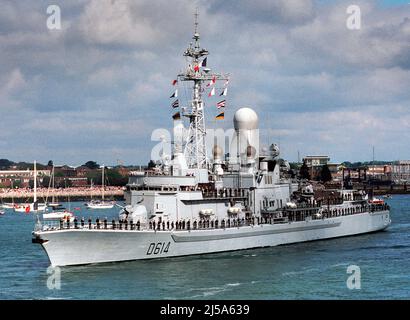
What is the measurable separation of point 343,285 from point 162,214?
14208 mm

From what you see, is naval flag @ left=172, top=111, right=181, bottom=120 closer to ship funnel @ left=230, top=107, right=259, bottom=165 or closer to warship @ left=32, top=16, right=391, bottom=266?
warship @ left=32, top=16, right=391, bottom=266

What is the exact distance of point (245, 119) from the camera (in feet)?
189

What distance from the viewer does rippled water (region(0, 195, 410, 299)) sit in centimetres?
3466

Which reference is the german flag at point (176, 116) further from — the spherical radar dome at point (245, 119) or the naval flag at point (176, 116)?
the spherical radar dome at point (245, 119)

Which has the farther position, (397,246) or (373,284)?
(397,246)

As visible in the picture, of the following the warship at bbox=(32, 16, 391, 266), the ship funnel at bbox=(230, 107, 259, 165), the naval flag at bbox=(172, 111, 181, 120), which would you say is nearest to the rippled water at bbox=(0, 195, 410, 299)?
the warship at bbox=(32, 16, 391, 266)

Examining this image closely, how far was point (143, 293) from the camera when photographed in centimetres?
3447

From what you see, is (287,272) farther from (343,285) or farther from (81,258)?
(81,258)

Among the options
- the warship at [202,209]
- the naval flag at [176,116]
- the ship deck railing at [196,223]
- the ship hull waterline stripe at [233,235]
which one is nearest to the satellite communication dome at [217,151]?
the warship at [202,209]

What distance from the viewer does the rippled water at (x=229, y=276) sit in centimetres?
3466

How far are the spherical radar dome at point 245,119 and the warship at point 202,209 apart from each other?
0.08 m

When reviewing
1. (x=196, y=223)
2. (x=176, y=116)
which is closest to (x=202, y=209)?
(x=196, y=223)

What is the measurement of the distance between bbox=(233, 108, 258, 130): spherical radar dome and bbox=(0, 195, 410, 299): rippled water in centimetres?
1115
